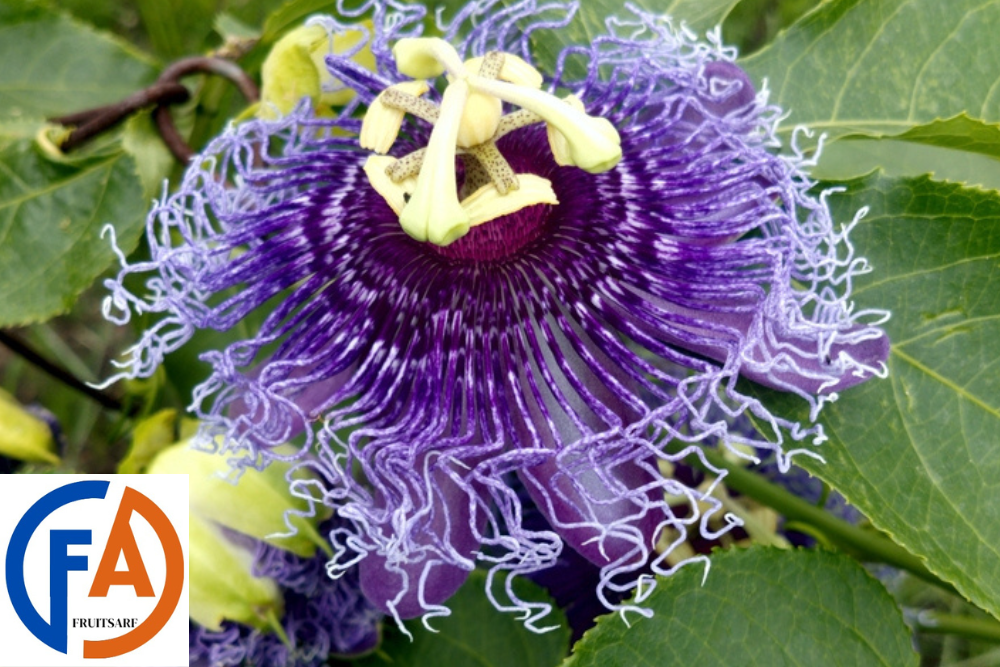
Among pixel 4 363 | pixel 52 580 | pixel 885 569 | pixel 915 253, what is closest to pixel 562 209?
pixel 915 253

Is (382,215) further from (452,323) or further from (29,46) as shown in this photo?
(29,46)

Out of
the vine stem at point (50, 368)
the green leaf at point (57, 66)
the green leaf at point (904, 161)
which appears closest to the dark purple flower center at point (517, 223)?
the green leaf at point (904, 161)

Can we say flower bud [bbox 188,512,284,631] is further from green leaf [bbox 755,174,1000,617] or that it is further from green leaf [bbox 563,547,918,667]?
green leaf [bbox 755,174,1000,617]

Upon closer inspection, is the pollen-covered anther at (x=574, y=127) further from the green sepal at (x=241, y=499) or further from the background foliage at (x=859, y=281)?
the green sepal at (x=241, y=499)

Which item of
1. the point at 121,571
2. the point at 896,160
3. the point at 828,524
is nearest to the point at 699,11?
the point at 896,160

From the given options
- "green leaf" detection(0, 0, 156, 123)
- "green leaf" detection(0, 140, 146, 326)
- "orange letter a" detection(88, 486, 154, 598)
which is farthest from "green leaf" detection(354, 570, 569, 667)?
"green leaf" detection(0, 0, 156, 123)

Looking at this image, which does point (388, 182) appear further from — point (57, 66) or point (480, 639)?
point (57, 66)
